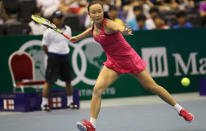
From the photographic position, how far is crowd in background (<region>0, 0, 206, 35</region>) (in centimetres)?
1152

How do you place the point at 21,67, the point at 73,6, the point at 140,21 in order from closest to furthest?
1. the point at 21,67
2. the point at 140,21
3. the point at 73,6

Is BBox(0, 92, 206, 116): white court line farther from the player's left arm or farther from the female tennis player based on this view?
the player's left arm

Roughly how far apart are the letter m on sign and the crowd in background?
2.45 feet

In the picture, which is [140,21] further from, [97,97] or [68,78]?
[97,97]

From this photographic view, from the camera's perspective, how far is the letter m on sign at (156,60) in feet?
36.7

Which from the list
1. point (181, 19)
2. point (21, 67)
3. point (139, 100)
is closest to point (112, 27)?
point (21, 67)

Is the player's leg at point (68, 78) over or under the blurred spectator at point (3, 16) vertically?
under

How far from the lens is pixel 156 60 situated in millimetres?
11258

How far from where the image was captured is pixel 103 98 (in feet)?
36.4

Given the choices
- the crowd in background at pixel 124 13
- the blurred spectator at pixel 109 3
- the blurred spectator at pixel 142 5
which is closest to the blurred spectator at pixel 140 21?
the crowd in background at pixel 124 13

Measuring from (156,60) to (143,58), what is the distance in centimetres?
35

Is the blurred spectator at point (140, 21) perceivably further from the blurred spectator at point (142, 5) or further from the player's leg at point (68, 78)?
the player's leg at point (68, 78)

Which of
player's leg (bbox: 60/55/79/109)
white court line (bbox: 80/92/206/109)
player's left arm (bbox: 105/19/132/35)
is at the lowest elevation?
white court line (bbox: 80/92/206/109)

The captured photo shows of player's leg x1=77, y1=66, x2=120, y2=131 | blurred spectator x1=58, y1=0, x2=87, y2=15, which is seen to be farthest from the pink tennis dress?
blurred spectator x1=58, y1=0, x2=87, y2=15
